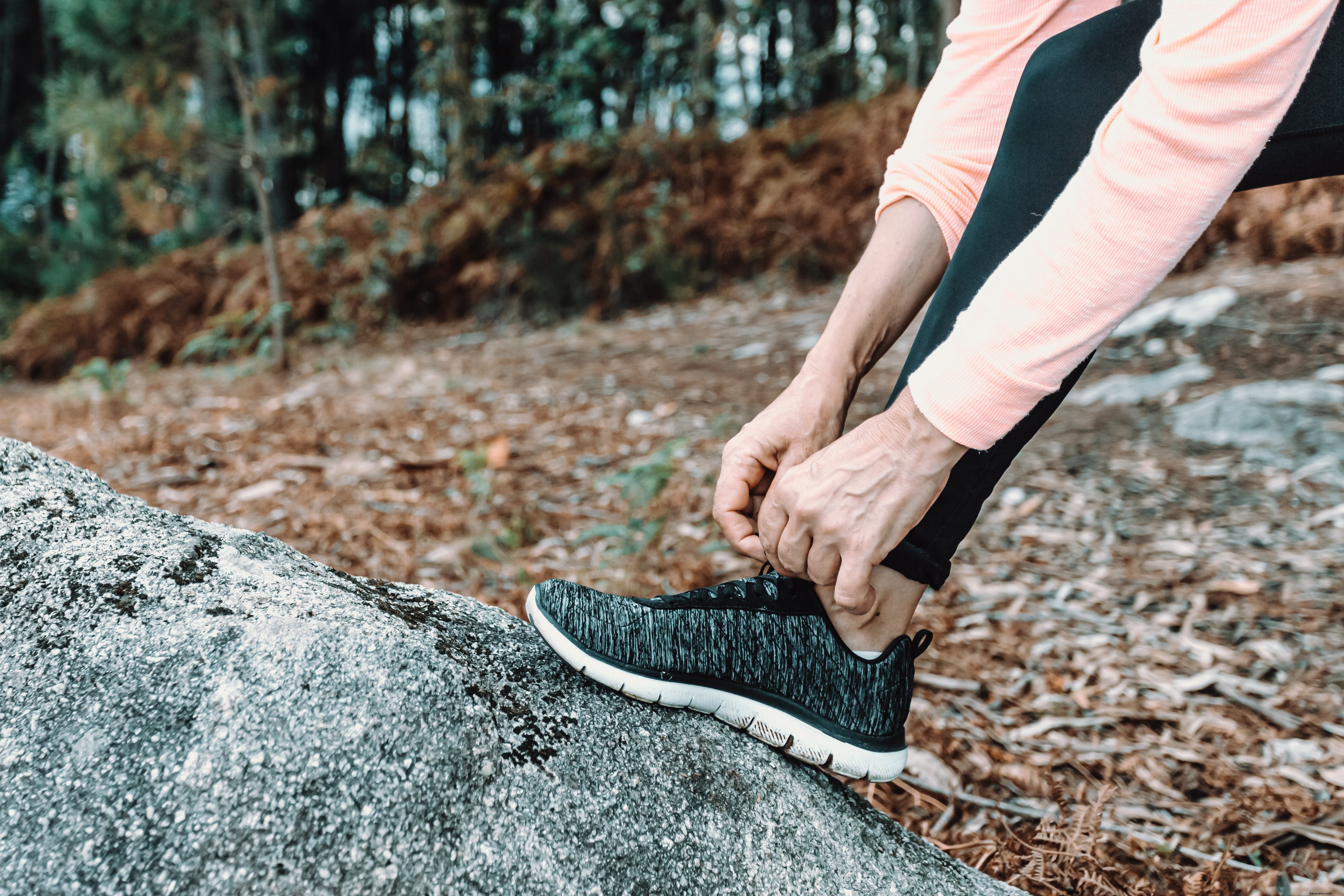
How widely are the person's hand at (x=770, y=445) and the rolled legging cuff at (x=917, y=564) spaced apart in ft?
0.64

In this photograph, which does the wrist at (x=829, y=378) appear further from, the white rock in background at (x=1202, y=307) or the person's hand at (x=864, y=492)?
the white rock in background at (x=1202, y=307)

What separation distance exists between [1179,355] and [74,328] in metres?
8.33

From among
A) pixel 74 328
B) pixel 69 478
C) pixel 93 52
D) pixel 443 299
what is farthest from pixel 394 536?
pixel 93 52

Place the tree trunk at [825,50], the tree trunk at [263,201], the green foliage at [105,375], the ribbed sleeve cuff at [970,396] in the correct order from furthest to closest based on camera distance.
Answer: the tree trunk at [825,50] → the tree trunk at [263,201] → the green foliage at [105,375] → the ribbed sleeve cuff at [970,396]

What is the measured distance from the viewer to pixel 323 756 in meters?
0.77

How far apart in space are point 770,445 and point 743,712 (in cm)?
36

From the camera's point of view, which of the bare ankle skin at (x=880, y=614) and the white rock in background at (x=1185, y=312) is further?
the white rock in background at (x=1185, y=312)

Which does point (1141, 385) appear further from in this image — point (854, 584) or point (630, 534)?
point (854, 584)

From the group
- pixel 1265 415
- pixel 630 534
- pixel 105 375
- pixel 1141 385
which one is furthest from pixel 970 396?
pixel 105 375

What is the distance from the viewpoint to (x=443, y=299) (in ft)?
22.6

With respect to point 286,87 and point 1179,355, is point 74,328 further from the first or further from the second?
point 1179,355

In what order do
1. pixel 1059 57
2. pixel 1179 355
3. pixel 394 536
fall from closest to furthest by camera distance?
1. pixel 1059 57
2. pixel 394 536
3. pixel 1179 355

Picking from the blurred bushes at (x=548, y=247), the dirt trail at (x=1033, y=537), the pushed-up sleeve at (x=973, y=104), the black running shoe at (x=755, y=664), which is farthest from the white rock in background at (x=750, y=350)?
the black running shoe at (x=755, y=664)

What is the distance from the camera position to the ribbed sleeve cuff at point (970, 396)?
0.81m
